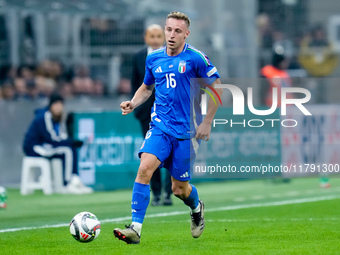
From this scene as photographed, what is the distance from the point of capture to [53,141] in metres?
15.7

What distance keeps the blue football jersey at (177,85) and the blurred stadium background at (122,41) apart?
33.0 feet

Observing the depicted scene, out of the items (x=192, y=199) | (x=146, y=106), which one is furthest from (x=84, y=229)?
(x=146, y=106)

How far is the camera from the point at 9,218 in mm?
11297

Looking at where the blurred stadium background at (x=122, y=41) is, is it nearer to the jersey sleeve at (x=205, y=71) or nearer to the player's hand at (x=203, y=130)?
the jersey sleeve at (x=205, y=71)

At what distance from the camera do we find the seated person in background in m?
15.6

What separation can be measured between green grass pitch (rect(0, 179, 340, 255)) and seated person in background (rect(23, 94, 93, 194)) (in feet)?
2.11

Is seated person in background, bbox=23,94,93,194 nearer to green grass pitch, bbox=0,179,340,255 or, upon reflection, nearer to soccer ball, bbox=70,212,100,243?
green grass pitch, bbox=0,179,340,255

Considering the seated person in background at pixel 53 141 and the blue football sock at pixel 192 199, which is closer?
the blue football sock at pixel 192 199

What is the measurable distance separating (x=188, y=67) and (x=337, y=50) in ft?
42.2

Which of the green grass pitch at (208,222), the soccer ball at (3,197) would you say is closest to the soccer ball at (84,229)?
the green grass pitch at (208,222)

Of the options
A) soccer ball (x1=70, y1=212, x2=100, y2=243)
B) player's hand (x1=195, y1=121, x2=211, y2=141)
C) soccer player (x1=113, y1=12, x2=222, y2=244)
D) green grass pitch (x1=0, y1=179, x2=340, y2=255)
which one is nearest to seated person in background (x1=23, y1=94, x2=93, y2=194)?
green grass pitch (x1=0, y1=179, x2=340, y2=255)

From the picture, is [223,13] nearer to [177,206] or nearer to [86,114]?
[86,114]

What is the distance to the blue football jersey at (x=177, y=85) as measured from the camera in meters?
8.47

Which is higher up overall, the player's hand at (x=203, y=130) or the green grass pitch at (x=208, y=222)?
the player's hand at (x=203, y=130)
